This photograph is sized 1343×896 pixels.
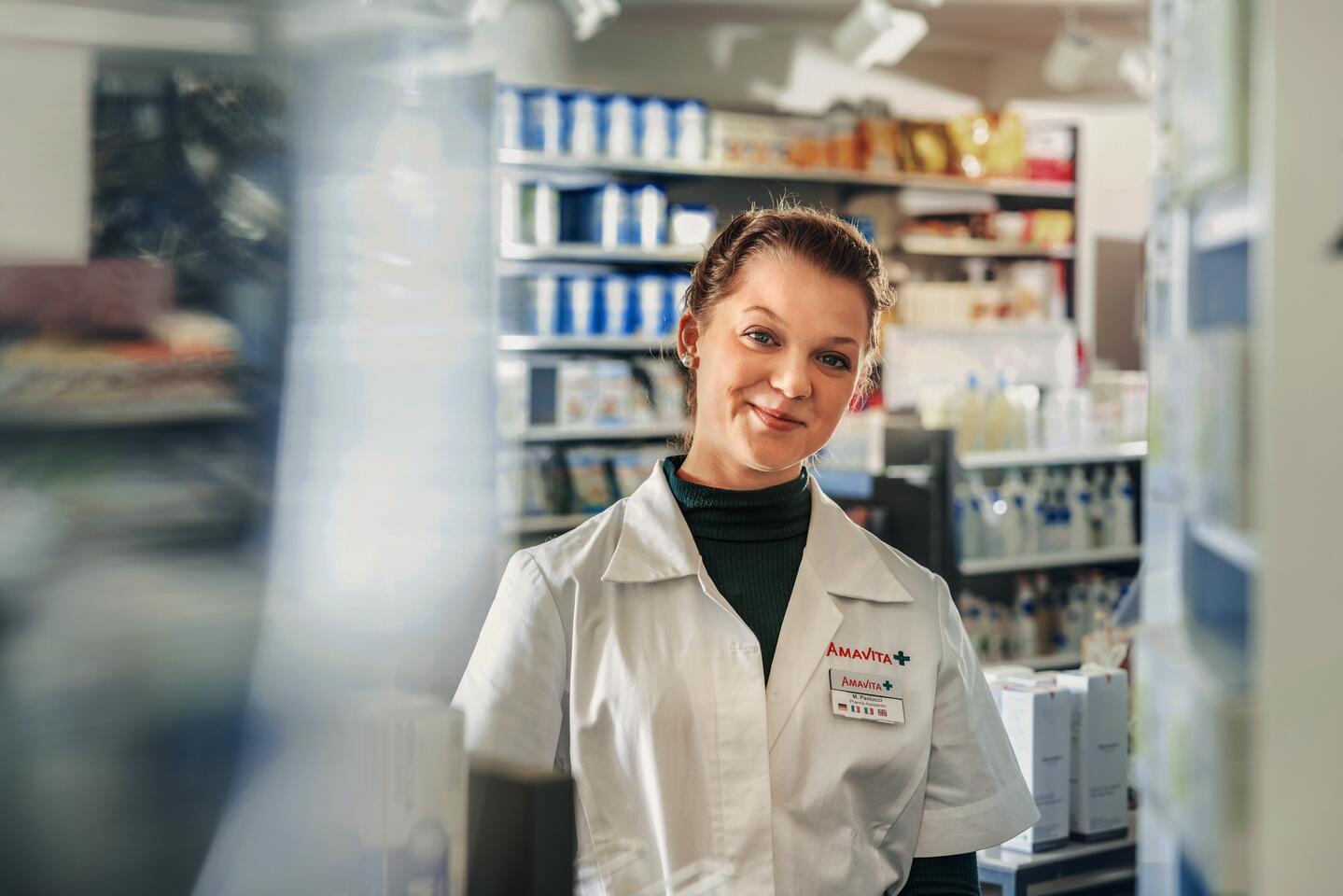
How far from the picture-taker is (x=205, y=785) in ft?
6.02

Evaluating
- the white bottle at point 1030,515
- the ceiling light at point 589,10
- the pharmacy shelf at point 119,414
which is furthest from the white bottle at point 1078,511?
the pharmacy shelf at point 119,414

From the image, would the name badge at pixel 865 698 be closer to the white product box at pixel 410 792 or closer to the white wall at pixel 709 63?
the white product box at pixel 410 792

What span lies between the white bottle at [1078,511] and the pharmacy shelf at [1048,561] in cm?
5

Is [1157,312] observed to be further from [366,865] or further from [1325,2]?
[366,865]

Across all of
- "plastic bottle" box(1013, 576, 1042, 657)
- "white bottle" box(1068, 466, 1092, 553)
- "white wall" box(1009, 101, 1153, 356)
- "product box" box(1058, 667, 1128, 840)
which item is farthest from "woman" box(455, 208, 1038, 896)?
"white wall" box(1009, 101, 1153, 356)

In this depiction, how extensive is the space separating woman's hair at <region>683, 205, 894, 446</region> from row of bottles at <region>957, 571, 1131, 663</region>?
4.18m

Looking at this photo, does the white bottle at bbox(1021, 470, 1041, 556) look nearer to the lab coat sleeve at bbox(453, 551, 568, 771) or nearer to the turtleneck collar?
the turtleneck collar

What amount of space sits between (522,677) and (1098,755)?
128 cm

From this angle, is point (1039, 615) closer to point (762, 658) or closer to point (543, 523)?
point (543, 523)

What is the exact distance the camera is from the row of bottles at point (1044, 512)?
585 cm

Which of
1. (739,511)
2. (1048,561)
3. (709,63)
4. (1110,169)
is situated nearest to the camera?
(739,511)

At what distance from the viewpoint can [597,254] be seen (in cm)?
584

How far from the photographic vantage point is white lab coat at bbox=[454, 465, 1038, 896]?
167 centimetres

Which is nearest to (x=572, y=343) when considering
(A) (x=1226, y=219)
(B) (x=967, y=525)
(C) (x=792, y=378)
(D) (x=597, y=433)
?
(D) (x=597, y=433)
